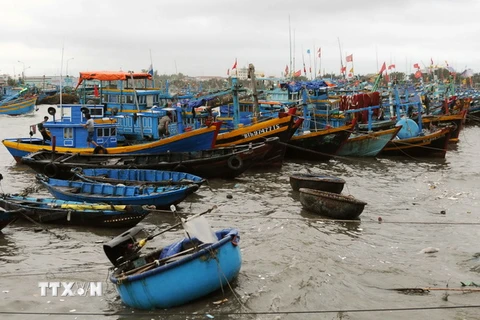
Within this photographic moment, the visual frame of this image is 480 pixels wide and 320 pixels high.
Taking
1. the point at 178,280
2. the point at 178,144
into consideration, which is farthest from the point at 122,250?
the point at 178,144

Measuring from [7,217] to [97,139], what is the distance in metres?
10.6

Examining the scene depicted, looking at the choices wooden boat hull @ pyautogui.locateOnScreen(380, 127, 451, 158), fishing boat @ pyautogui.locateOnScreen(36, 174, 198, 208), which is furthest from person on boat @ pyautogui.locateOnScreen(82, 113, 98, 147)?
wooden boat hull @ pyautogui.locateOnScreen(380, 127, 451, 158)

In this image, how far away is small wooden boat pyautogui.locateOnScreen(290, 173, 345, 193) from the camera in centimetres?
1598

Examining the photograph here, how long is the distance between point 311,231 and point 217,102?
1394 cm

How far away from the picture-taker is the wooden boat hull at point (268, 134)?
22.5 meters

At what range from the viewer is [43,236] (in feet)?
42.3

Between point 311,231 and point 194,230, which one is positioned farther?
point 311,231

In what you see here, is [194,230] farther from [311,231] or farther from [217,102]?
[217,102]

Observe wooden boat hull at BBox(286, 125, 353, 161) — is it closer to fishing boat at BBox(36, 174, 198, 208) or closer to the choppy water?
the choppy water

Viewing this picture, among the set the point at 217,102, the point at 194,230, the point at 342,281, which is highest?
the point at 217,102

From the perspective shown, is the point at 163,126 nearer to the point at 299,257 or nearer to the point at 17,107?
the point at 299,257

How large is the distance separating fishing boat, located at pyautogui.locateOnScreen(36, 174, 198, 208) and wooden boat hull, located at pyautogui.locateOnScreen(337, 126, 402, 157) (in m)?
13.7

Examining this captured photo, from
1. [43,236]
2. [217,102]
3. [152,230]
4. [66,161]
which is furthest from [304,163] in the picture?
[43,236]

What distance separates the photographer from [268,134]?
22.8 meters
